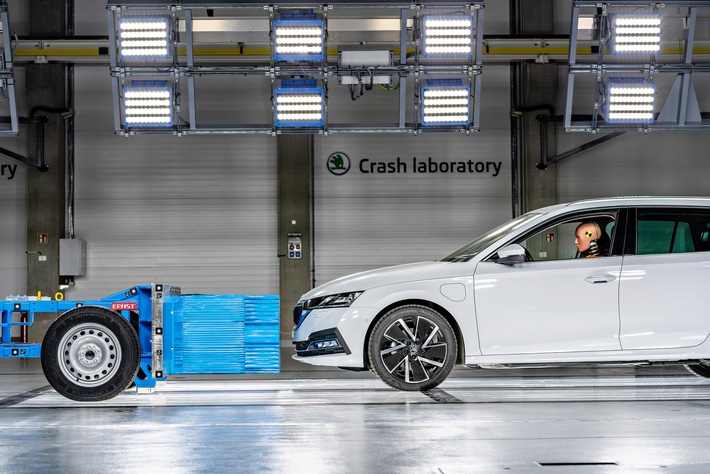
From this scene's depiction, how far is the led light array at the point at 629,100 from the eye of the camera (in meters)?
13.6

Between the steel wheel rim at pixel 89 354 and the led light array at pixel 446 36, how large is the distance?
23.6 feet

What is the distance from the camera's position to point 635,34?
13.3 meters

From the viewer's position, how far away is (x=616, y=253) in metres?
8.14

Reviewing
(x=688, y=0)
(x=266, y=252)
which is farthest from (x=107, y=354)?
(x=266, y=252)

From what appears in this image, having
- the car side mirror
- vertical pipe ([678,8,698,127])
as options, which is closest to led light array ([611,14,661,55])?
vertical pipe ([678,8,698,127])

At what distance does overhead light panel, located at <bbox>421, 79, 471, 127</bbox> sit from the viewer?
535 inches

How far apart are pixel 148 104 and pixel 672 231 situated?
8.16 m

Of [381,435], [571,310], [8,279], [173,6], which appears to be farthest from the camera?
[8,279]

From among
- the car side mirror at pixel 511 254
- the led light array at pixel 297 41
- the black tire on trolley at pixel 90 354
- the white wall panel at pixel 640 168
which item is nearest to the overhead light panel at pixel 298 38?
the led light array at pixel 297 41

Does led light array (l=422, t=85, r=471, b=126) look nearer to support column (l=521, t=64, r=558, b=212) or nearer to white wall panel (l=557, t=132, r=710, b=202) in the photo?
support column (l=521, t=64, r=558, b=212)

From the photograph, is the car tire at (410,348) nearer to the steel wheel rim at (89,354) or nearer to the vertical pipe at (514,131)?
the steel wheel rim at (89,354)

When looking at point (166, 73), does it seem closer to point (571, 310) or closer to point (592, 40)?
point (592, 40)

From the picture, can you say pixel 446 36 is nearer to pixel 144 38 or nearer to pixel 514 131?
pixel 144 38

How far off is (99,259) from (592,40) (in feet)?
38.1
